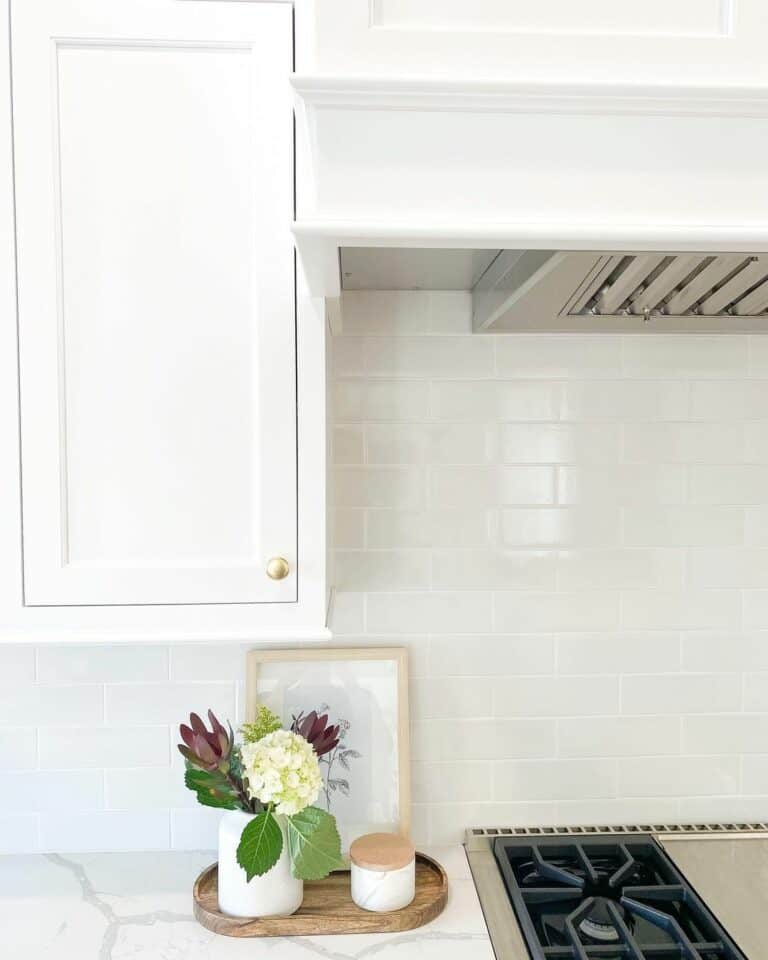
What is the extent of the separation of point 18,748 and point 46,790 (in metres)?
0.09

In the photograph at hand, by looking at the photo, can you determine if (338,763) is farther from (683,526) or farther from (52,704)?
(683,526)

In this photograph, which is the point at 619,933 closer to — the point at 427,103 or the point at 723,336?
the point at 723,336

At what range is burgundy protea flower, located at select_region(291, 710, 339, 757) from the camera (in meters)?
1.34

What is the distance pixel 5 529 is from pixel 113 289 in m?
0.35

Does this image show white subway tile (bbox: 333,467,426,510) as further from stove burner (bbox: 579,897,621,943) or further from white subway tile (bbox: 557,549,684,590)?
stove burner (bbox: 579,897,621,943)

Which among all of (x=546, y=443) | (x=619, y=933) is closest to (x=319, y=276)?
(x=546, y=443)

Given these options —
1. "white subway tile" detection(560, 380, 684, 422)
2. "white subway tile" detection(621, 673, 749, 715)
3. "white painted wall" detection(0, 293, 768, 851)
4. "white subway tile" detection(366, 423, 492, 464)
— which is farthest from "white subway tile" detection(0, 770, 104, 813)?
"white subway tile" detection(560, 380, 684, 422)

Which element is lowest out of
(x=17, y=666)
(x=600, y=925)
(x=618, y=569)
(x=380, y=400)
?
(x=600, y=925)

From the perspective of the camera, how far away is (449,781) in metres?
1.55

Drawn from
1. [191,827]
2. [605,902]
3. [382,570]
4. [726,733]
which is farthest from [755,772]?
[191,827]

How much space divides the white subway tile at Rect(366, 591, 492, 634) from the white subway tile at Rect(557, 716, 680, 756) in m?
0.25

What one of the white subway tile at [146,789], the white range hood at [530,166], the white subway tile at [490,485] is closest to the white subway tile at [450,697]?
the white subway tile at [490,485]

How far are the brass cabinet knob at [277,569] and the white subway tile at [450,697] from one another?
1.69 feet

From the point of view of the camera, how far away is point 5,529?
1124 millimetres
